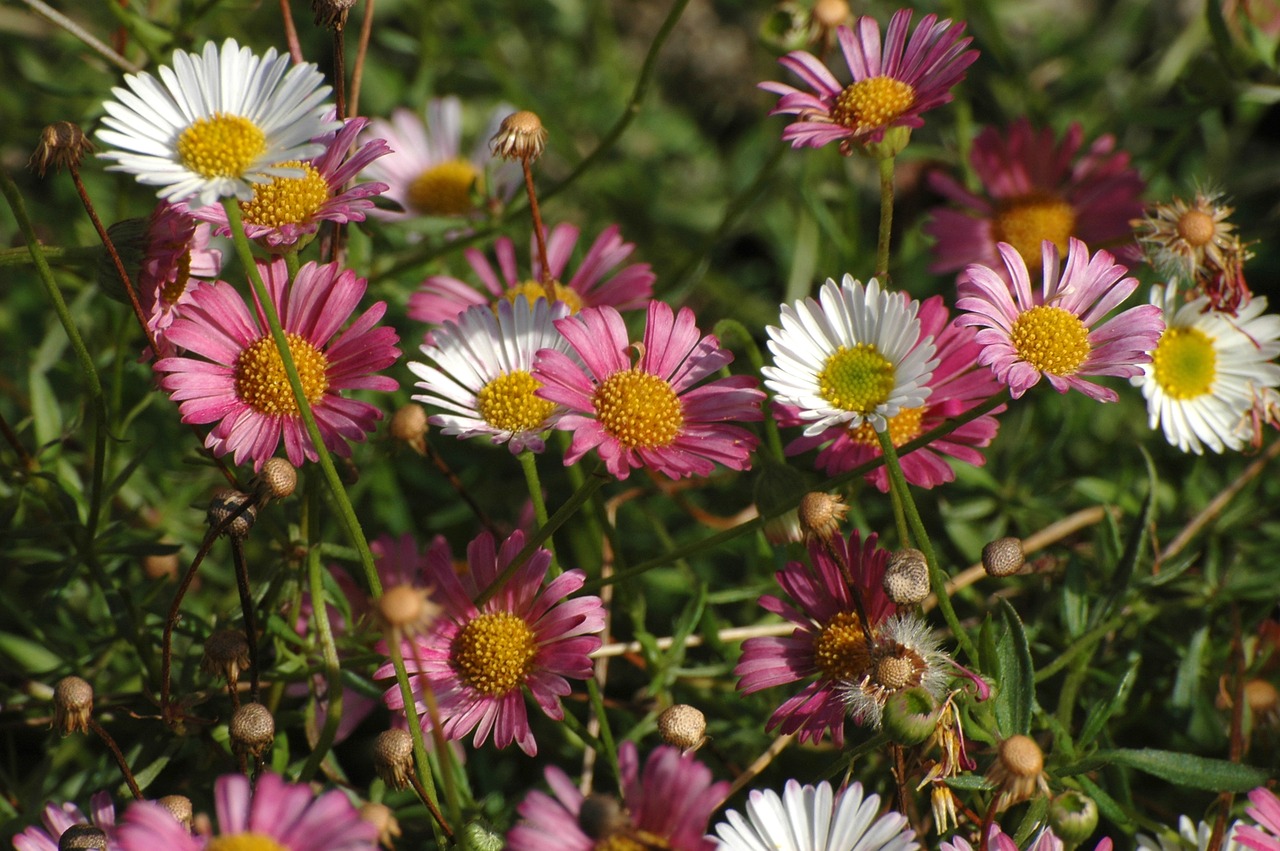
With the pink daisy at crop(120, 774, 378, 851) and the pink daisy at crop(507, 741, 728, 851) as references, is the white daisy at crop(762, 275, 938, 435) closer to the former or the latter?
the pink daisy at crop(507, 741, 728, 851)

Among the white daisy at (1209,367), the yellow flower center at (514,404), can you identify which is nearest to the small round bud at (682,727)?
the yellow flower center at (514,404)

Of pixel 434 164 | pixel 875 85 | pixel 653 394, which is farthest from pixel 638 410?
pixel 434 164

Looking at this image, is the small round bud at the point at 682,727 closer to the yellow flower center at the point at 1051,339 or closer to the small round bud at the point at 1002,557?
the small round bud at the point at 1002,557

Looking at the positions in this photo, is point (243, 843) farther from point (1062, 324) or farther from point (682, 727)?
point (1062, 324)

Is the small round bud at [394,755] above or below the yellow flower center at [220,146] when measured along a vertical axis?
below

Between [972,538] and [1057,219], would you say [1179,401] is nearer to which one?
[972,538]

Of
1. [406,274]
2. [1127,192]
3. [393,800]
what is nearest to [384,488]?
[406,274]
